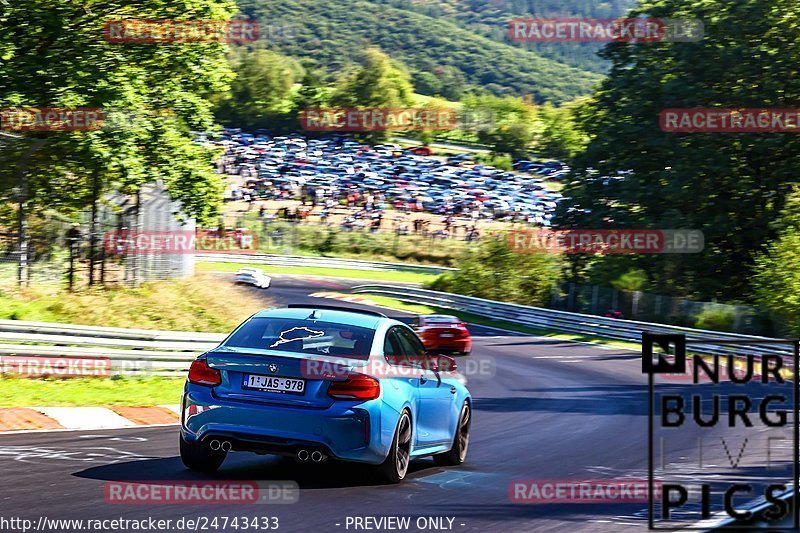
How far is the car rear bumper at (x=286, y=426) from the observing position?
858 centimetres

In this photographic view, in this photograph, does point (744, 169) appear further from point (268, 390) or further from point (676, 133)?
point (268, 390)

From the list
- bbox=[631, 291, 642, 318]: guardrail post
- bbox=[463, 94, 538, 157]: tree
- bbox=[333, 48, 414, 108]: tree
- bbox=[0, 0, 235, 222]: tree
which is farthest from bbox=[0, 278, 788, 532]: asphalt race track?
bbox=[333, 48, 414, 108]: tree

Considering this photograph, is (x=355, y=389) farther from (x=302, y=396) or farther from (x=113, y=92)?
(x=113, y=92)

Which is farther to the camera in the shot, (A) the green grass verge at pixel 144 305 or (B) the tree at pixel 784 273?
(B) the tree at pixel 784 273

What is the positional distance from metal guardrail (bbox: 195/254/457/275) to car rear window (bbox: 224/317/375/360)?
181ft

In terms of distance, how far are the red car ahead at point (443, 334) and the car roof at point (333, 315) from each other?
2001cm

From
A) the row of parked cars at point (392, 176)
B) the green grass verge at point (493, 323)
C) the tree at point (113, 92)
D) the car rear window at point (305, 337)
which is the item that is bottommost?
the green grass verge at point (493, 323)

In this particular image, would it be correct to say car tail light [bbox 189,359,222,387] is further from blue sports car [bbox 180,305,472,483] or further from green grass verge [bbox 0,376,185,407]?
green grass verge [bbox 0,376,185,407]

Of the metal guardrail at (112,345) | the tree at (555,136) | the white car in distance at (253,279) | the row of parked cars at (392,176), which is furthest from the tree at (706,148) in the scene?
the tree at (555,136)

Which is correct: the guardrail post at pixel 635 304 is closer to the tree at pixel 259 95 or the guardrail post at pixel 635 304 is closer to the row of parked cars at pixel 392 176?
the row of parked cars at pixel 392 176

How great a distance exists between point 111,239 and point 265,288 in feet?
81.8

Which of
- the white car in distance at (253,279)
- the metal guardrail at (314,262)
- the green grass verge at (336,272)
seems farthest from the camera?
the metal guardrail at (314,262)

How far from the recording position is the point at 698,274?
45.3 metres

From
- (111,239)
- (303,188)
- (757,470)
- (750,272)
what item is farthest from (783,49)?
(303,188)
